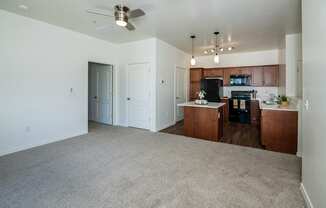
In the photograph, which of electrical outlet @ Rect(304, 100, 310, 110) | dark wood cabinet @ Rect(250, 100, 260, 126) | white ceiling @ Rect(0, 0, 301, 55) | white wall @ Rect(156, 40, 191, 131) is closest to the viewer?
electrical outlet @ Rect(304, 100, 310, 110)

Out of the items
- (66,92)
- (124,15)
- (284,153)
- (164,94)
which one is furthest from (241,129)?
(66,92)

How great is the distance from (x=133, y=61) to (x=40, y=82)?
2585 millimetres

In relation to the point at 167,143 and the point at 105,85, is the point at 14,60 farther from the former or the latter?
the point at 167,143

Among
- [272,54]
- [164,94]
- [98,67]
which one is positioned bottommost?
[164,94]

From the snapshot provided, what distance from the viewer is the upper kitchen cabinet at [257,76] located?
6.35m

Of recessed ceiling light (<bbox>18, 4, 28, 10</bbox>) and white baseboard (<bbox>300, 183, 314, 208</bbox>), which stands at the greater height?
recessed ceiling light (<bbox>18, 4, 28, 10</bbox>)

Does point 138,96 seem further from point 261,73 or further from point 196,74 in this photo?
point 261,73

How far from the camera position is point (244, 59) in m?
6.88

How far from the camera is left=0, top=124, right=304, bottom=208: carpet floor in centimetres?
197

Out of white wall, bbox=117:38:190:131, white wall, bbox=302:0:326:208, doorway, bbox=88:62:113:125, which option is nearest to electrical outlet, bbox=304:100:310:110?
white wall, bbox=302:0:326:208

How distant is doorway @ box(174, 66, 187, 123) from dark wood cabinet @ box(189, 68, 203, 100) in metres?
0.41

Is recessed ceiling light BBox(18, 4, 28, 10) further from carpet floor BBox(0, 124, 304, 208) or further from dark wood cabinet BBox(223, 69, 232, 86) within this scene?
dark wood cabinet BBox(223, 69, 232, 86)

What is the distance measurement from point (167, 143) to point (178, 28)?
280 cm

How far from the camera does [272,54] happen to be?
6398mm
